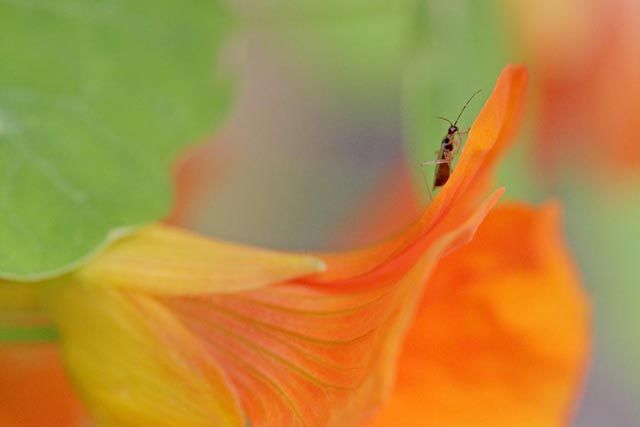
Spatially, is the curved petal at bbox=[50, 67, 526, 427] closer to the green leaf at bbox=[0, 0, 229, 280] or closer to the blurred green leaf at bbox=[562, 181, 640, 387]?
the green leaf at bbox=[0, 0, 229, 280]

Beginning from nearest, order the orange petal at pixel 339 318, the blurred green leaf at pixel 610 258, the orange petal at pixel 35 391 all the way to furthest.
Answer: the orange petal at pixel 339 318 < the orange petal at pixel 35 391 < the blurred green leaf at pixel 610 258

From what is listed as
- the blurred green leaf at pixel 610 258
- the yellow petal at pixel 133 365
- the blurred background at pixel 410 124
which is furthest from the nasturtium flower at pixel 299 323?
the blurred green leaf at pixel 610 258

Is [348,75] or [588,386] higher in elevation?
[348,75]

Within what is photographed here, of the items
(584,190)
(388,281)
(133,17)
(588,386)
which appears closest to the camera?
(388,281)

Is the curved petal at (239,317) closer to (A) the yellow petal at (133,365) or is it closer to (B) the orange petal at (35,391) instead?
(A) the yellow petal at (133,365)

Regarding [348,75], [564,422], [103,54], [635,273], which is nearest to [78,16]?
[103,54]

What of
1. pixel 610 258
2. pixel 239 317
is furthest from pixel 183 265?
pixel 610 258

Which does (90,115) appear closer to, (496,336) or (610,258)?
(496,336)

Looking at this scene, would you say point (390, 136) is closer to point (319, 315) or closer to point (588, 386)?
point (588, 386)
